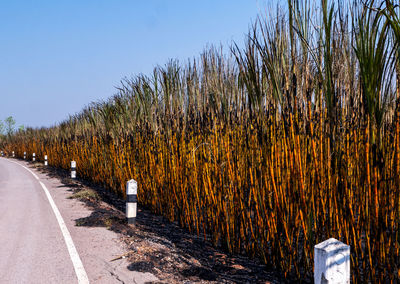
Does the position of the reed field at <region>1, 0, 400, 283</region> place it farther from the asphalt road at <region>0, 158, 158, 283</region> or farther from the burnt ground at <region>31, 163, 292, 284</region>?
the asphalt road at <region>0, 158, 158, 283</region>

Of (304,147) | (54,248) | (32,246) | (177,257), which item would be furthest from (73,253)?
(304,147)

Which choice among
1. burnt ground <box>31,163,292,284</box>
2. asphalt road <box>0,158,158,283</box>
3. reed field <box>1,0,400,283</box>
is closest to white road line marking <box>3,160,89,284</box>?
asphalt road <box>0,158,158,283</box>

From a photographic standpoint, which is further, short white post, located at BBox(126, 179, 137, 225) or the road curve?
short white post, located at BBox(126, 179, 137, 225)

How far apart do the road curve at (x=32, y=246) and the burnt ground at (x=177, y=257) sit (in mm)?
600

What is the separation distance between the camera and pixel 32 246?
484 cm

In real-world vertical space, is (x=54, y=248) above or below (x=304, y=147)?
below

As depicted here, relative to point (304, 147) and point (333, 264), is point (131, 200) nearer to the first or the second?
point (304, 147)

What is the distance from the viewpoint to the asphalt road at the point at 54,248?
12.2 feet

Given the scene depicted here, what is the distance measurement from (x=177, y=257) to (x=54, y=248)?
64.3 inches

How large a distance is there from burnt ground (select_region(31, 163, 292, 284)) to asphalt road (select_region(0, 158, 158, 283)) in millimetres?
213

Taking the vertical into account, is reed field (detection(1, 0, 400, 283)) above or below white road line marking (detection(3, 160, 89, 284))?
above

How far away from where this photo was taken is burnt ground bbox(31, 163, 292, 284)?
3.66 metres

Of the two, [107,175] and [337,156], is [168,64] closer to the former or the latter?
[337,156]

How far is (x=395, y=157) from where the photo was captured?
2561 mm
